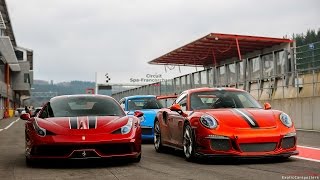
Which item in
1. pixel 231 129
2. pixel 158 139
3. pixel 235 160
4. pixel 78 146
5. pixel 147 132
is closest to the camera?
pixel 78 146

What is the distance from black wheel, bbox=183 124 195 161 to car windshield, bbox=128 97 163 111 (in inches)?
243

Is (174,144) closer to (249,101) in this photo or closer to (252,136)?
(249,101)

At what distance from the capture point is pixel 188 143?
28.5 feet

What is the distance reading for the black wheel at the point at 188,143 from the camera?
8.43 meters

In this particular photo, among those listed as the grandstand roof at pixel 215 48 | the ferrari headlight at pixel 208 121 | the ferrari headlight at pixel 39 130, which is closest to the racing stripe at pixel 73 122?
the ferrari headlight at pixel 39 130

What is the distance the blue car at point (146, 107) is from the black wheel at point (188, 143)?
4.99 meters

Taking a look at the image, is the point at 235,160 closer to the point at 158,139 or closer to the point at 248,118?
the point at 248,118

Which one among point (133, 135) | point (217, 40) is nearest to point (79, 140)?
point (133, 135)

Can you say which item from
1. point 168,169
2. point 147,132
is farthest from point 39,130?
point 147,132

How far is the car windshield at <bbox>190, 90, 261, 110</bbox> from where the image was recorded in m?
9.26

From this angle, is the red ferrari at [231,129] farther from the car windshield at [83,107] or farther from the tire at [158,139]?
the tire at [158,139]

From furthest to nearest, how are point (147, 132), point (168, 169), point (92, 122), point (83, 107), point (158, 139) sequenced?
point (147, 132) → point (158, 139) → point (83, 107) → point (92, 122) → point (168, 169)

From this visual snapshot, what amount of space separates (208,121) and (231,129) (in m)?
0.42

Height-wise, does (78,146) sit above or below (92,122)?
below
